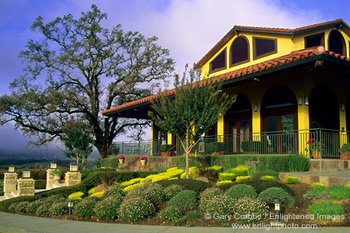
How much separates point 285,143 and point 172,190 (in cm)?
654

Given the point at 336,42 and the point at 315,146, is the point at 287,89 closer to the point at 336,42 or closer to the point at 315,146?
the point at 315,146

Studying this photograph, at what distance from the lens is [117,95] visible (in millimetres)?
32719

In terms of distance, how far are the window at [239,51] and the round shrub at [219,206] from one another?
1172cm

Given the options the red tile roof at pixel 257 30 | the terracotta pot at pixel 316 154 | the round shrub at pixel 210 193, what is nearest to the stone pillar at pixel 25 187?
the red tile roof at pixel 257 30

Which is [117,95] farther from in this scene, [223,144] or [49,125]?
[223,144]

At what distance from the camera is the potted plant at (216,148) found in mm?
16328

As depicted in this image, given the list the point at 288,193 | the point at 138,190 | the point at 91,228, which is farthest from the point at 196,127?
the point at 91,228

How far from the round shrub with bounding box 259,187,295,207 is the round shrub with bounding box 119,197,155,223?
2845 mm

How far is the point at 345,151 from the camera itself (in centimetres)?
1324

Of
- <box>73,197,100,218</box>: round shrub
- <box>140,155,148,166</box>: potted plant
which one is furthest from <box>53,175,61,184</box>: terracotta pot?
<box>73,197,100,218</box>: round shrub

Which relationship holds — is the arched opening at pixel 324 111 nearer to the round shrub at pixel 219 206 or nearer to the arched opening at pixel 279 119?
the arched opening at pixel 279 119

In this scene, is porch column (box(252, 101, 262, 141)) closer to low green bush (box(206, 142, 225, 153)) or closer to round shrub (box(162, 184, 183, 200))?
low green bush (box(206, 142, 225, 153))

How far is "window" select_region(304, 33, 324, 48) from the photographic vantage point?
636 inches

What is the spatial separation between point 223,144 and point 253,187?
7555 millimetres
